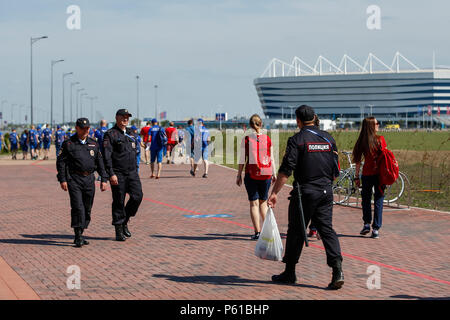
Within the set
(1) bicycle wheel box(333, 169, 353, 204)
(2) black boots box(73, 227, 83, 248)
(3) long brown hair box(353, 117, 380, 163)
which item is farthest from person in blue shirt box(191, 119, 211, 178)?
(2) black boots box(73, 227, 83, 248)

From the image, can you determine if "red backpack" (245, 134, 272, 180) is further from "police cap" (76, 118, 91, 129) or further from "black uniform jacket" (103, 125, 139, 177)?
"police cap" (76, 118, 91, 129)

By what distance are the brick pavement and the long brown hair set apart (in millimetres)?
1241

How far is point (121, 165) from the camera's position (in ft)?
31.3

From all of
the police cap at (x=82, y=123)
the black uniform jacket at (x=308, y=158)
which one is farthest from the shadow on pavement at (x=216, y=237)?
the black uniform jacket at (x=308, y=158)

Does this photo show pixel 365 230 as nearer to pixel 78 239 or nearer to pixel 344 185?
pixel 344 185

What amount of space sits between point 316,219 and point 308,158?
0.61 m

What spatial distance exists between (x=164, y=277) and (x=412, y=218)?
6063mm

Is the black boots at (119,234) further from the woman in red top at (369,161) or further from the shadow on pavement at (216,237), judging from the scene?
the woman in red top at (369,161)

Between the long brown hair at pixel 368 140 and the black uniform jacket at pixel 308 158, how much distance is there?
3.60m

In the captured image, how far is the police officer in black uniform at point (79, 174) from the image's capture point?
905 centimetres
